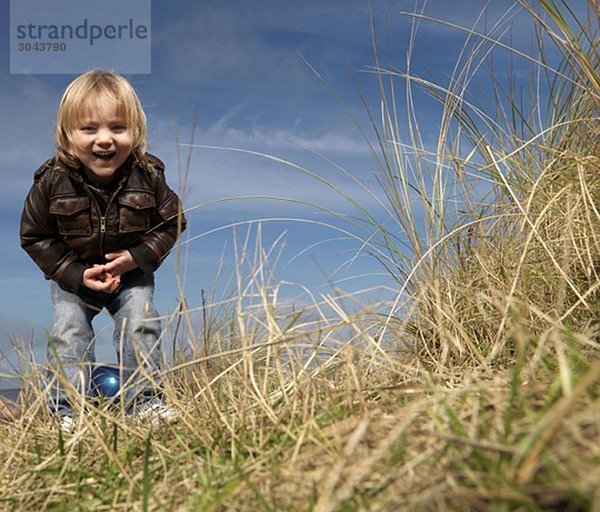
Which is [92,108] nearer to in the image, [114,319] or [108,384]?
[114,319]

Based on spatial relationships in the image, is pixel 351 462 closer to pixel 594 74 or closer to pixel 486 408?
pixel 486 408

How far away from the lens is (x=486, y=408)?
3.51 feet

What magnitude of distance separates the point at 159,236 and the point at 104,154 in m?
0.43

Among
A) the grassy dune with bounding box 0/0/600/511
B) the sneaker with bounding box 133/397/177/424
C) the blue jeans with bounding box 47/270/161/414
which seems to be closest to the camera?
the grassy dune with bounding box 0/0/600/511

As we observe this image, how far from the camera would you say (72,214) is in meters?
2.95

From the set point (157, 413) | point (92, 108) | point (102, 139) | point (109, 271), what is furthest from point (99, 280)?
point (157, 413)

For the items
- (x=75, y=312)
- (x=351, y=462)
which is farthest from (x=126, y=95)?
(x=351, y=462)

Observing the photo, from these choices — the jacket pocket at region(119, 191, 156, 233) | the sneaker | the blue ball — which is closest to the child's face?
the jacket pocket at region(119, 191, 156, 233)

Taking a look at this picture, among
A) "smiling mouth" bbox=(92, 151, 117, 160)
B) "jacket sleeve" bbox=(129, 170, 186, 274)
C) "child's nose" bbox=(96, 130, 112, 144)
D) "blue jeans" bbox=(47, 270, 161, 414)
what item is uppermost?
"child's nose" bbox=(96, 130, 112, 144)

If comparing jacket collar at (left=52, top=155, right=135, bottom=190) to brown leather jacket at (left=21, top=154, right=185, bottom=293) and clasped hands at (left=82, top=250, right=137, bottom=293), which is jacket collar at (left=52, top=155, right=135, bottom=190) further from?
clasped hands at (left=82, top=250, right=137, bottom=293)

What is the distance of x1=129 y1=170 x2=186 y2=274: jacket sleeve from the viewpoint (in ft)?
9.52

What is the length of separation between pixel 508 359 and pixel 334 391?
73cm

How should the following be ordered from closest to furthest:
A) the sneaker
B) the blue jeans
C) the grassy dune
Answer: the grassy dune, the sneaker, the blue jeans

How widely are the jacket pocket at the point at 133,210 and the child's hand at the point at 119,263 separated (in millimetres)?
109
